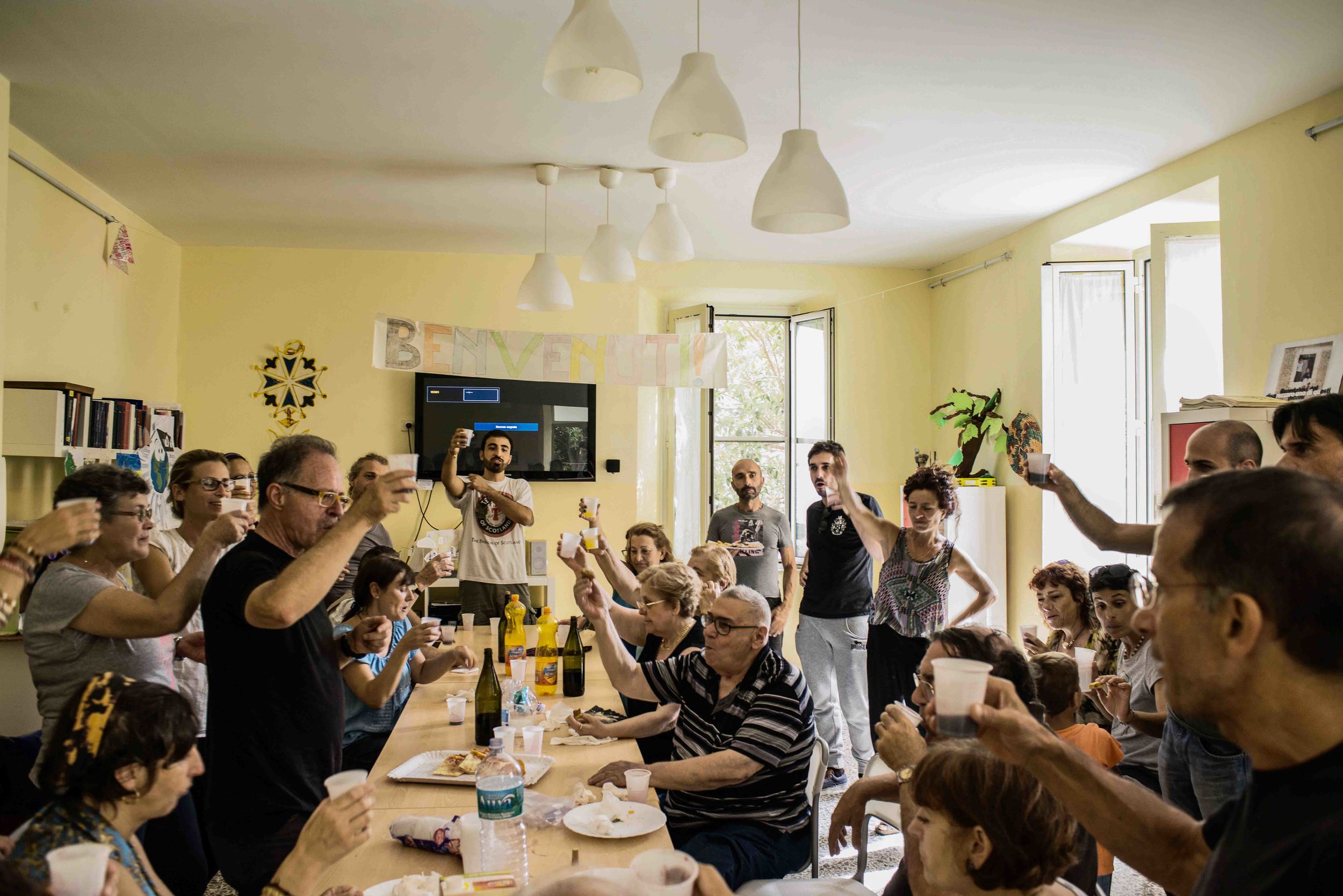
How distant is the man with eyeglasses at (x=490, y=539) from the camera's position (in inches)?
199

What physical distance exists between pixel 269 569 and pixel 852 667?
11.3 ft

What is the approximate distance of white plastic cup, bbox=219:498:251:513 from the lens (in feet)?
8.36

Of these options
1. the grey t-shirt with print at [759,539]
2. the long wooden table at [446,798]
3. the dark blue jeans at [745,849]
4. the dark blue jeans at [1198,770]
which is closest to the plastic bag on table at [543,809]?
the long wooden table at [446,798]

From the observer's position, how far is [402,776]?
2.21 m

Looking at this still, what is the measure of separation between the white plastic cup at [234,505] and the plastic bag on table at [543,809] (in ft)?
3.77

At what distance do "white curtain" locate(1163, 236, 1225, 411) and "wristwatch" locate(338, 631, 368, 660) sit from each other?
429cm

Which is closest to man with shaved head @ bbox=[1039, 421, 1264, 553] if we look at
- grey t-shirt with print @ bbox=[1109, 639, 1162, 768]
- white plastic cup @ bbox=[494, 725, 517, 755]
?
grey t-shirt with print @ bbox=[1109, 639, 1162, 768]

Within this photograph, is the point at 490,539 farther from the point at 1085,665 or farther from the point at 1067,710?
the point at 1067,710

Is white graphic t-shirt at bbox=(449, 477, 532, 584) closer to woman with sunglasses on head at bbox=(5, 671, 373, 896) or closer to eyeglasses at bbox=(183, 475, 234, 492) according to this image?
eyeglasses at bbox=(183, 475, 234, 492)

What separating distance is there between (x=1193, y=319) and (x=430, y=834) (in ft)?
15.4

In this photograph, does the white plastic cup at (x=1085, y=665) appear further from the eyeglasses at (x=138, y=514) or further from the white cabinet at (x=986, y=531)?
the white cabinet at (x=986, y=531)

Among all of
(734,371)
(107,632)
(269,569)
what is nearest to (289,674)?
(269,569)

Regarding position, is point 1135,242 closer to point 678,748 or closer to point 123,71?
point 678,748

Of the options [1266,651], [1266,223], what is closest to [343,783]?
[1266,651]
